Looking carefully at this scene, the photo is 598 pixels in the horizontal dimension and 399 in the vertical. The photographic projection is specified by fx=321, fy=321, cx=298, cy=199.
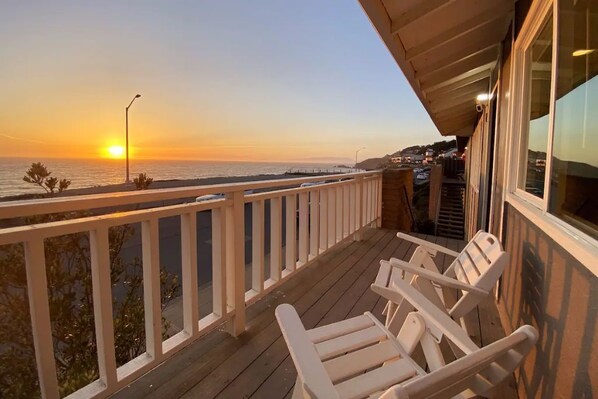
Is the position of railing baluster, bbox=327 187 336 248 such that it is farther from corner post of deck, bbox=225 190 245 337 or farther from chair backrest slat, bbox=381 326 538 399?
chair backrest slat, bbox=381 326 538 399

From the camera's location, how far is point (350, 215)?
13.6 feet

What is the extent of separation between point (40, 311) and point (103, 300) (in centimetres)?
22

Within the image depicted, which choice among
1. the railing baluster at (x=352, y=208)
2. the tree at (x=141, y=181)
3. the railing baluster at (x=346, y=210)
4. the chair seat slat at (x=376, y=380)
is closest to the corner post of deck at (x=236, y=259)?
the chair seat slat at (x=376, y=380)

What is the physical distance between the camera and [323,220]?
11.6 ft

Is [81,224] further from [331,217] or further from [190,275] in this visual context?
[331,217]

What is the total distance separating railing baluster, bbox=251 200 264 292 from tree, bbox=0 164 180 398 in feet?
2.20

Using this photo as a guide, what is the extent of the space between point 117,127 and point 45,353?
12.4 metres

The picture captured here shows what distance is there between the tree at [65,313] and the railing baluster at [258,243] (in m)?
0.67

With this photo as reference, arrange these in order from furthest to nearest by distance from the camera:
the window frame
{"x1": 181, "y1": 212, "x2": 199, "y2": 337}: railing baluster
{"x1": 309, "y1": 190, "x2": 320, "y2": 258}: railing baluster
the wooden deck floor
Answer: {"x1": 309, "y1": 190, "x2": 320, "y2": 258}: railing baluster
{"x1": 181, "y1": 212, "x2": 199, "y2": 337}: railing baluster
the wooden deck floor
the window frame

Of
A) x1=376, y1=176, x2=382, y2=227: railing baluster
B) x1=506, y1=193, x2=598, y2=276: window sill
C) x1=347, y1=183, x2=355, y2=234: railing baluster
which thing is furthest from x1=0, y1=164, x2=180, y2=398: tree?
x1=376, y1=176, x2=382, y2=227: railing baluster

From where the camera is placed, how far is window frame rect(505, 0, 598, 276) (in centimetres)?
100

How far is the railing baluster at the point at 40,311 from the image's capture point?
1.12 m

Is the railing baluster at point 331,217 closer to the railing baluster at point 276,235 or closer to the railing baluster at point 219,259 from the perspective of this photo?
the railing baluster at point 276,235

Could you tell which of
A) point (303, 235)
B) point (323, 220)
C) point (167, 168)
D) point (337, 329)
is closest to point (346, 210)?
point (323, 220)
